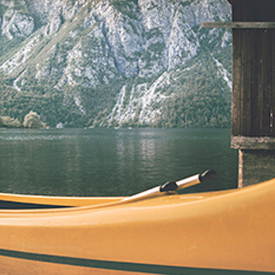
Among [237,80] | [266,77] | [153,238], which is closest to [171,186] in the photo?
[153,238]

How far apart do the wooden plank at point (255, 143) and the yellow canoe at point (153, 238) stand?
14.6ft

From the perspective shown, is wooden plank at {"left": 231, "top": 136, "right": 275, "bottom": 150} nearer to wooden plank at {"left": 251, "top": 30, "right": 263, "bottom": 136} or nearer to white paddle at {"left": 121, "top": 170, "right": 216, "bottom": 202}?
wooden plank at {"left": 251, "top": 30, "right": 263, "bottom": 136}

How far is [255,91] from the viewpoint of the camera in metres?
8.29

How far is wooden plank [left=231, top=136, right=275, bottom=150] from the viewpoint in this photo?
320 inches

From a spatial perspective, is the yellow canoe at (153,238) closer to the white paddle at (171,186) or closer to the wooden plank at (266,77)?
the white paddle at (171,186)

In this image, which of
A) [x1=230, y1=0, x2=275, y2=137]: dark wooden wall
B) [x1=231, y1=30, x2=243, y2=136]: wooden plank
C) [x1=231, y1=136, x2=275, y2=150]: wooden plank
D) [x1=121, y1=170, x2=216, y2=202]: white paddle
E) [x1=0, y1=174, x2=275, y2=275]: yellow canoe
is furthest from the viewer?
[x1=231, y1=30, x2=243, y2=136]: wooden plank

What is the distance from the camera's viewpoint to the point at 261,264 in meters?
3.19

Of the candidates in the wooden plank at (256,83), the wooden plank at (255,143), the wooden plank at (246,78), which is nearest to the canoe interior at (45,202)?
the wooden plank at (255,143)

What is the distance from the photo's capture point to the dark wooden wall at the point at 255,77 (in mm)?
8234

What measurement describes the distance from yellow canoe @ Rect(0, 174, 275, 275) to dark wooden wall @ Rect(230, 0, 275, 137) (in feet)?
15.4

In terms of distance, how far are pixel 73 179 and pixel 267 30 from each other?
68.7ft

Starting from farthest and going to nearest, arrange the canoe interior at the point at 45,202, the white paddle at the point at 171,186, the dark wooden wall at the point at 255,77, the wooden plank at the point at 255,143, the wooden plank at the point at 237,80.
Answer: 1. the wooden plank at the point at 237,80
2. the dark wooden wall at the point at 255,77
3. the wooden plank at the point at 255,143
4. the canoe interior at the point at 45,202
5. the white paddle at the point at 171,186

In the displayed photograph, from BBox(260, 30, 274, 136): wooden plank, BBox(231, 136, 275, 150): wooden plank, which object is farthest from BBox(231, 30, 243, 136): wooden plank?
BBox(260, 30, 274, 136): wooden plank

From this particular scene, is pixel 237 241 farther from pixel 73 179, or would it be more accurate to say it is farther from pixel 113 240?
pixel 73 179
